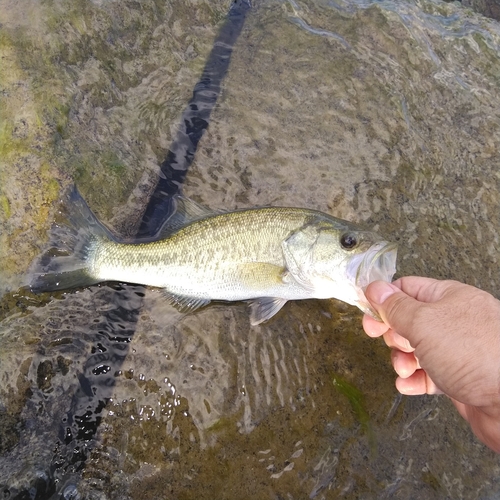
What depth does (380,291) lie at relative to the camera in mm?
2846

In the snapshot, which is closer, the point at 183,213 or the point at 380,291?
the point at 380,291

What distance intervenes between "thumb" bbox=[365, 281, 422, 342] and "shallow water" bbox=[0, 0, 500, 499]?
920mm

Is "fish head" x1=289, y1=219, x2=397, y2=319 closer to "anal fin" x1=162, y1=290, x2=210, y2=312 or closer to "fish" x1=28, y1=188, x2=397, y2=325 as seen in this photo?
"fish" x1=28, y1=188, x2=397, y2=325

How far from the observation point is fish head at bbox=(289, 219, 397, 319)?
3.10 metres

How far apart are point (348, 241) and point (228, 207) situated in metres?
Result: 1.25

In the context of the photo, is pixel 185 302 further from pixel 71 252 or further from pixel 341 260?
pixel 341 260

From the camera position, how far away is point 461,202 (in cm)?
443

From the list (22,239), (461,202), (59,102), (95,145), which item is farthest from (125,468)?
(461,202)

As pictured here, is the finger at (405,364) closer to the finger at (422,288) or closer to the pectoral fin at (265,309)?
the finger at (422,288)

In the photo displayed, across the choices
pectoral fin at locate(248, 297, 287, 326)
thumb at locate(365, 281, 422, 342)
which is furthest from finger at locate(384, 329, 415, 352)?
pectoral fin at locate(248, 297, 287, 326)

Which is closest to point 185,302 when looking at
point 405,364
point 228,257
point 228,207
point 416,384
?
point 228,257

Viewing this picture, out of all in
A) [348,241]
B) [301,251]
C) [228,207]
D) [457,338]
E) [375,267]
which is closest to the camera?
[457,338]

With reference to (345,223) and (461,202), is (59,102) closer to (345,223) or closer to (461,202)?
(345,223)

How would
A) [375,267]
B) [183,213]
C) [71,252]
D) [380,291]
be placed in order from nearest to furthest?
[380,291] < [375,267] < [71,252] < [183,213]
